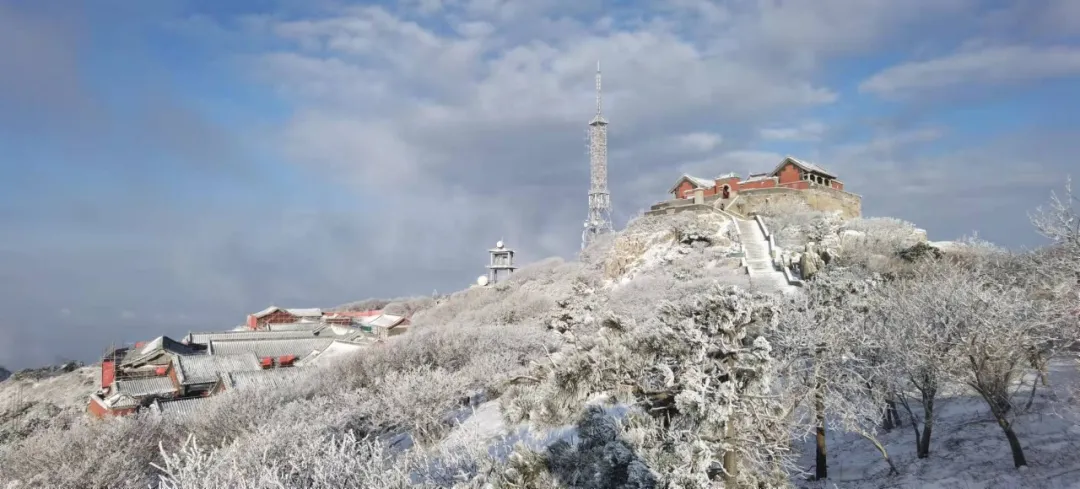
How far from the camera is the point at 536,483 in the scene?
11922 mm

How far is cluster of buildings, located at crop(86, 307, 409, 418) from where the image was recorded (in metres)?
43.6

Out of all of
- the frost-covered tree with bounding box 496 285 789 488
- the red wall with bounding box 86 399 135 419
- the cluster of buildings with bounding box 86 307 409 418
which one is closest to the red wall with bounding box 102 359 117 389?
the cluster of buildings with bounding box 86 307 409 418

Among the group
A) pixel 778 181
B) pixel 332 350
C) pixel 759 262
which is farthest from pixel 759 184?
pixel 332 350

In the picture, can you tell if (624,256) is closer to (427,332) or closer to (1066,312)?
(427,332)

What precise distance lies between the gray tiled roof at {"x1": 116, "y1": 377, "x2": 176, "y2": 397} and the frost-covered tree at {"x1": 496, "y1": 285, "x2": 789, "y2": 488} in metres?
46.0

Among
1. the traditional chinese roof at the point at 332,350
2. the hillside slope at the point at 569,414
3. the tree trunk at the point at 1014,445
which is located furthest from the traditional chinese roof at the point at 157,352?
the tree trunk at the point at 1014,445

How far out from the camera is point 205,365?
169 feet

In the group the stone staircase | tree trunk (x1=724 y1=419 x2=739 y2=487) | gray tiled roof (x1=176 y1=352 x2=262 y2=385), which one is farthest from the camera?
gray tiled roof (x1=176 y1=352 x2=262 y2=385)

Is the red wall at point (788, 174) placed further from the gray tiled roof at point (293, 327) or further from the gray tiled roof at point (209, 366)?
the gray tiled roof at point (293, 327)

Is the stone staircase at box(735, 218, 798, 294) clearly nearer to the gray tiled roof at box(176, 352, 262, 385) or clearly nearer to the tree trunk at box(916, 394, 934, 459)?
the tree trunk at box(916, 394, 934, 459)

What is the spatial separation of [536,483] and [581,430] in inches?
58.1

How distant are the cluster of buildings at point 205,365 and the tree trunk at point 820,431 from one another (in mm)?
29542

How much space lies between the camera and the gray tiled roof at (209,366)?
162 feet

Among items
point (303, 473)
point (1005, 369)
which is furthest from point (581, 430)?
point (1005, 369)
